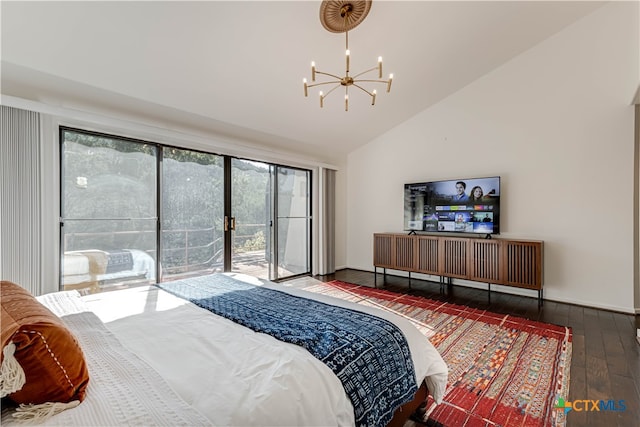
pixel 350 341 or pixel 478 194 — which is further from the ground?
pixel 478 194

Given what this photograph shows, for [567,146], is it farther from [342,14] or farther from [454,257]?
[342,14]

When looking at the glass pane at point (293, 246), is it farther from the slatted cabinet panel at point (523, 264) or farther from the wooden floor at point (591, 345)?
the slatted cabinet panel at point (523, 264)

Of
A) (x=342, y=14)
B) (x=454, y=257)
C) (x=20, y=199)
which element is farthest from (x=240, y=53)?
(x=454, y=257)

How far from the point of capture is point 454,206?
453 cm

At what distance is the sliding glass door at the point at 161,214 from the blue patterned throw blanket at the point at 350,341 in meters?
2.03

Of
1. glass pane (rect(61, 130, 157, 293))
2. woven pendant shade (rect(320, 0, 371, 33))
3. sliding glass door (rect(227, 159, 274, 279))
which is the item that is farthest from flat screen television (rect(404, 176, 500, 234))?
glass pane (rect(61, 130, 157, 293))

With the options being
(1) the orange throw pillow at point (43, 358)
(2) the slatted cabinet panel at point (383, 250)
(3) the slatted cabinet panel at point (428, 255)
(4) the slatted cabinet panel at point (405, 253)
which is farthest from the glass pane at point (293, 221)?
(1) the orange throw pillow at point (43, 358)

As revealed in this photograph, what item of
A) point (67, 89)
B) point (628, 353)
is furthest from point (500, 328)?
point (67, 89)

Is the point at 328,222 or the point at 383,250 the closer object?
the point at 383,250

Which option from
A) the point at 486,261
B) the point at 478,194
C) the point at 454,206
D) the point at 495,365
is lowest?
the point at 495,365

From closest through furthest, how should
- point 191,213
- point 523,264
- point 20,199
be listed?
point 20,199, point 523,264, point 191,213

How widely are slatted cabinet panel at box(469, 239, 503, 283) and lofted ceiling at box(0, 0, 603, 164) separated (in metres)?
2.48

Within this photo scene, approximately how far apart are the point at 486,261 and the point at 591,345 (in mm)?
1573

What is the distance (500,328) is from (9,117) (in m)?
5.01
